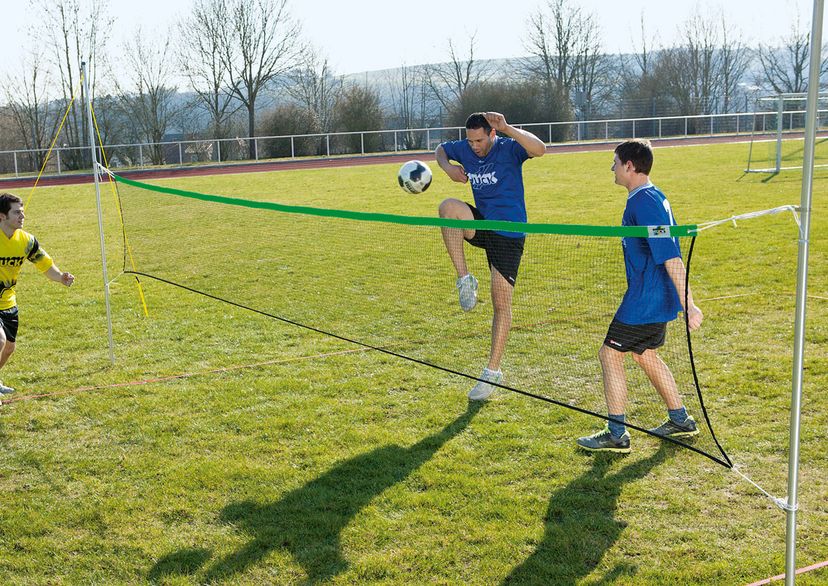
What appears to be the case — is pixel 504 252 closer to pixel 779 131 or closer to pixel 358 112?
pixel 779 131

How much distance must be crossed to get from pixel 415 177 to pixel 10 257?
3564 mm

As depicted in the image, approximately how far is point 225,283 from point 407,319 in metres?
3.38

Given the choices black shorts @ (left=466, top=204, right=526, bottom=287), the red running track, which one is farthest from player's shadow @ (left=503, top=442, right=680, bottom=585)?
the red running track

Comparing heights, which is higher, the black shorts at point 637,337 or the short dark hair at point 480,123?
the short dark hair at point 480,123

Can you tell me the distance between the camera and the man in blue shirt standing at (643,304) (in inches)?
189

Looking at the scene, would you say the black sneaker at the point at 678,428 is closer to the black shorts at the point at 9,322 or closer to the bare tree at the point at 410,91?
the black shorts at the point at 9,322

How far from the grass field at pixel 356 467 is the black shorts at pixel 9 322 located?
0.54 meters

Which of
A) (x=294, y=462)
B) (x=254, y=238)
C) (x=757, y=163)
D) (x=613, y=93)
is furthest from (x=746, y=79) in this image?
(x=294, y=462)

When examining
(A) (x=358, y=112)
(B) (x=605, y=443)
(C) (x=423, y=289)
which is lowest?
(B) (x=605, y=443)

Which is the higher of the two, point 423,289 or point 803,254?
point 803,254

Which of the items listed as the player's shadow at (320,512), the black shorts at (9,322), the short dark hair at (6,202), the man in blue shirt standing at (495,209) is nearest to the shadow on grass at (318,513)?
the player's shadow at (320,512)

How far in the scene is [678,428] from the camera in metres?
5.52

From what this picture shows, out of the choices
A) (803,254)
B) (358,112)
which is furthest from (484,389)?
(358,112)

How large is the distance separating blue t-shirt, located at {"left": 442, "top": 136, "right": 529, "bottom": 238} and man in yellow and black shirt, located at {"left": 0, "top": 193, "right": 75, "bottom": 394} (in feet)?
11.6
